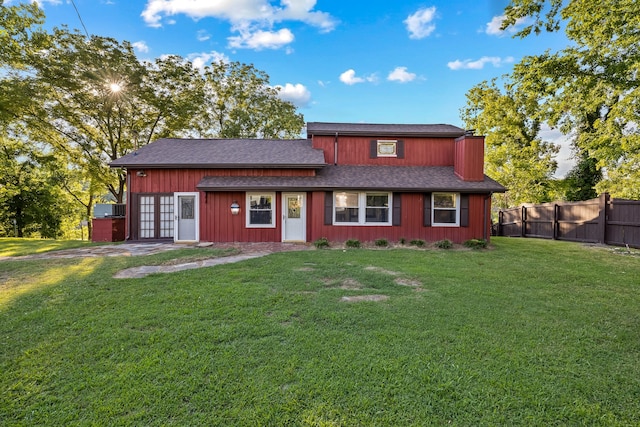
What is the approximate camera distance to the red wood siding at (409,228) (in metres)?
11.3

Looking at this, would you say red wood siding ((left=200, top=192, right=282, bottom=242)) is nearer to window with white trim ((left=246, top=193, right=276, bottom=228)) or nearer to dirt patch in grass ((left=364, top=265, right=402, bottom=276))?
window with white trim ((left=246, top=193, right=276, bottom=228))

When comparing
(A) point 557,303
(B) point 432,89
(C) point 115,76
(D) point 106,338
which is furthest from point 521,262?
(C) point 115,76

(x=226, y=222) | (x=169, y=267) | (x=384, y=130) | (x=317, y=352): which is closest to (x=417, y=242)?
(x=384, y=130)

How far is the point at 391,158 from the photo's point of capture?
42.7 feet

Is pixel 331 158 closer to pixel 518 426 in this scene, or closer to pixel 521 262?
pixel 521 262

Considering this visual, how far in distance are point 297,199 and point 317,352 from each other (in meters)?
8.85

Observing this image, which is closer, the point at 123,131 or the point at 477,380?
the point at 477,380

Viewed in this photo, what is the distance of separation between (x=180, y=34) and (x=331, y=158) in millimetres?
10571

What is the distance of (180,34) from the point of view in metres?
15.7

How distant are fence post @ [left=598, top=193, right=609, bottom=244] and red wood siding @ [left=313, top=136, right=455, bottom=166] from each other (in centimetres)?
520

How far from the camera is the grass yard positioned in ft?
7.51

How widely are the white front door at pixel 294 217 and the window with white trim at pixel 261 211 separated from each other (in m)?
0.46

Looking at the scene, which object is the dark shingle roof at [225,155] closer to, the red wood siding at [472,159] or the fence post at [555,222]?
the red wood siding at [472,159]

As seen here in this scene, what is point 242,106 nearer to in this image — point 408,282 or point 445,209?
point 445,209
